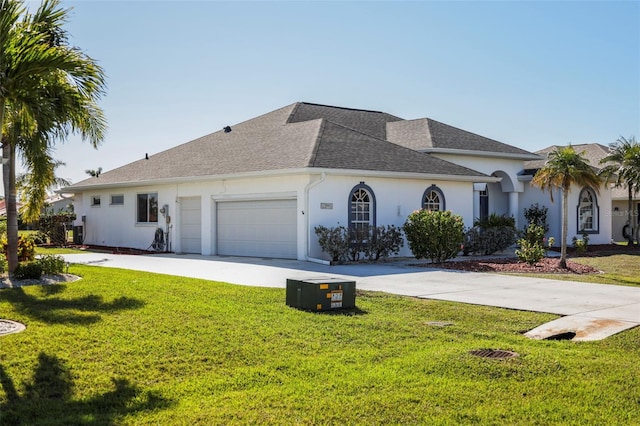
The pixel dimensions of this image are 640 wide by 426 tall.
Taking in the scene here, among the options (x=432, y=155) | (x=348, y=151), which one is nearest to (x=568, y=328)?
(x=348, y=151)

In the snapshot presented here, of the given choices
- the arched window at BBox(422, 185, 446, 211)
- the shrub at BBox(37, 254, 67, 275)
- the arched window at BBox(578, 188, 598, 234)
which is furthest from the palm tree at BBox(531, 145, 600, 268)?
the shrub at BBox(37, 254, 67, 275)

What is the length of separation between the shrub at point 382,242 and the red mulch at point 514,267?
174 centimetres

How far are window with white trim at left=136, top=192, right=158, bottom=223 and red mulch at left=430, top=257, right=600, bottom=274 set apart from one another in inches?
481

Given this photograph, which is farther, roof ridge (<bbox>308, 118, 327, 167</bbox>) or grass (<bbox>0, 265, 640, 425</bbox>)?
roof ridge (<bbox>308, 118, 327, 167</bbox>)

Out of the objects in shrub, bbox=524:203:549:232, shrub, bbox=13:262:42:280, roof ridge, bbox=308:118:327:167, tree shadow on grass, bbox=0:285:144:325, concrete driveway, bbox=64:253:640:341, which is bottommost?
concrete driveway, bbox=64:253:640:341

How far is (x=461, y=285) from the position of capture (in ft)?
45.2

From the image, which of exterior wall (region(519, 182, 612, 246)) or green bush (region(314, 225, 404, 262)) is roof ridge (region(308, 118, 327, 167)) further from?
exterior wall (region(519, 182, 612, 246))

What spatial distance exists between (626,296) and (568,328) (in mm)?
3971

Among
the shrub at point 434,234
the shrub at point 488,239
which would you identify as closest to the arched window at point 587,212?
the shrub at point 488,239

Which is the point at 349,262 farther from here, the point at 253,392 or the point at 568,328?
the point at 253,392

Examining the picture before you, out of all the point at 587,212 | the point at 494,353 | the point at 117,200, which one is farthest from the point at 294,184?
the point at 587,212

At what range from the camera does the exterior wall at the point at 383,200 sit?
19281mm

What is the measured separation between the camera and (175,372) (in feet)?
21.1

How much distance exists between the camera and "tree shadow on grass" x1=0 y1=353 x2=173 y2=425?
510 centimetres
